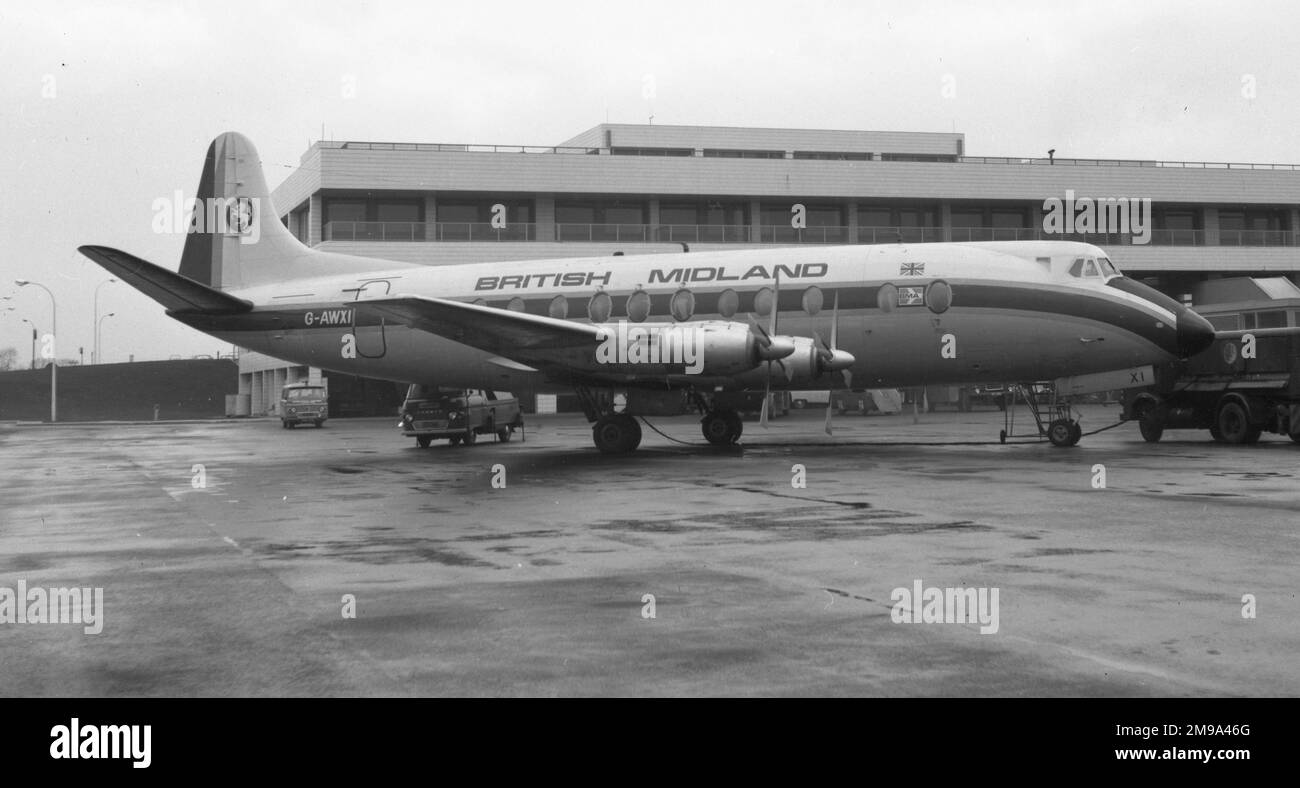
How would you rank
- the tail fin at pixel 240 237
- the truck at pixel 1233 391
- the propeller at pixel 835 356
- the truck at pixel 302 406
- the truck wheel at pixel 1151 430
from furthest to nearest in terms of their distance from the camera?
the truck at pixel 302 406
the tail fin at pixel 240 237
the truck wheel at pixel 1151 430
the truck at pixel 1233 391
the propeller at pixel 835 356

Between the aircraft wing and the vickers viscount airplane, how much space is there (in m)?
0.06

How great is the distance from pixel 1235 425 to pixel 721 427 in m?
12.7

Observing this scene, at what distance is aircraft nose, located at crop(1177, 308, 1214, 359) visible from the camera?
2364 centimetres

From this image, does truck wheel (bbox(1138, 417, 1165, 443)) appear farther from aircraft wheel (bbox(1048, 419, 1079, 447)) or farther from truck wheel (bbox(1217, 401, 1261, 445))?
aircraft wheel (bbox(1048, 419, 1079, 447))

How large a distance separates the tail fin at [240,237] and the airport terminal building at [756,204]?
32.6 m

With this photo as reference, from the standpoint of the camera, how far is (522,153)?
67375mm

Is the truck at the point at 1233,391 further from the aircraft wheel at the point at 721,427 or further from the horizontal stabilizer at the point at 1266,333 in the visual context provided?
the aircraft wheel at the point at 721,427

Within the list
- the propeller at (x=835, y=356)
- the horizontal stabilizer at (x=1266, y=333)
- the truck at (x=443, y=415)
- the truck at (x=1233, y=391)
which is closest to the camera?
the propeller at (x=835, y=356)

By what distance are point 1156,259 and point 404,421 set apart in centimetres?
5867

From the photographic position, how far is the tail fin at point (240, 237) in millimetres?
30047

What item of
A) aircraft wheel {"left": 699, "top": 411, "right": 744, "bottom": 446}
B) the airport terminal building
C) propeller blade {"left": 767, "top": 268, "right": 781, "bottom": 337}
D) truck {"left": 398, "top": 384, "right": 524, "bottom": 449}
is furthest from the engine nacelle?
the airport terminal building

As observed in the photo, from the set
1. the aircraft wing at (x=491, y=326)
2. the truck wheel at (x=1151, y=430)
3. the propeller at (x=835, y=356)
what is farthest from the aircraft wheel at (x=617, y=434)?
the truck wheel at (x=1151, y=430)
